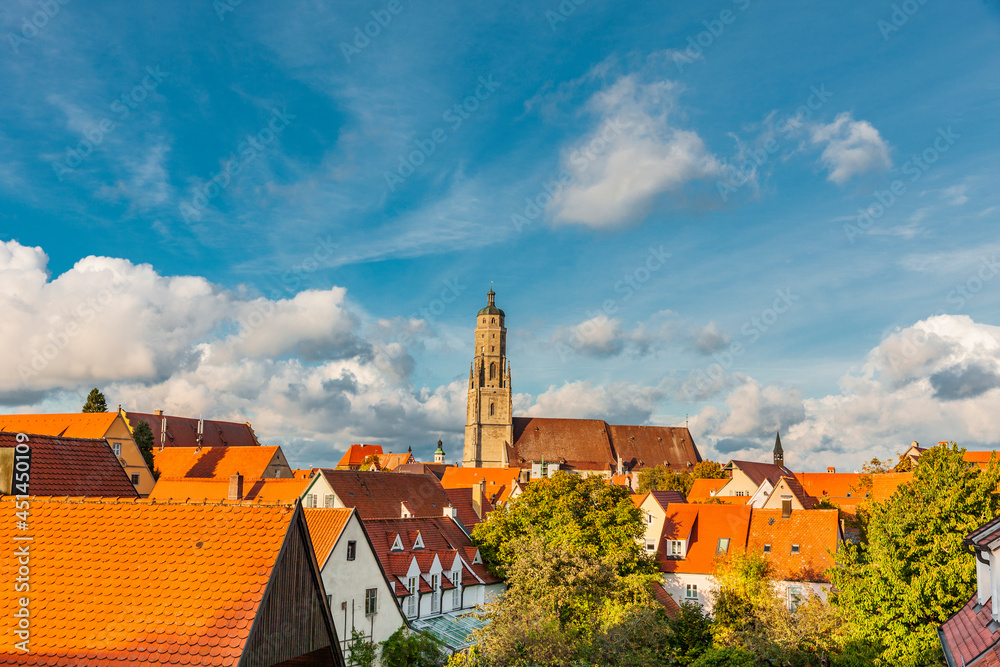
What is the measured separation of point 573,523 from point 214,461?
163ft

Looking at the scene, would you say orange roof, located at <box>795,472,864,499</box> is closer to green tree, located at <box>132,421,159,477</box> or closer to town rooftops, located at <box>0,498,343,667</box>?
green tree, located at <box>132,421,159,477</box>

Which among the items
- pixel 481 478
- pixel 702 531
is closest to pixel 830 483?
pixel 481 478

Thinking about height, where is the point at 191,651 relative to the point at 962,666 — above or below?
above

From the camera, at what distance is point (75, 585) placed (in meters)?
10.8

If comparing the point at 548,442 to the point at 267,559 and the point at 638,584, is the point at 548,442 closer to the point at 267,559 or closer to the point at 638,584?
the point at 638,584

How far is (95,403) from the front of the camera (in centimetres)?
8806

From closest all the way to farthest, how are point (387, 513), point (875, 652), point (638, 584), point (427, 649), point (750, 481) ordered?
point (427, 649) < point (875, 652) < point (638, 584) < point (387, 513) < point (750, 481)

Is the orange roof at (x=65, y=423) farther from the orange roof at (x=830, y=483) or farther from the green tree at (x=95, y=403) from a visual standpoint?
the orange roof at (x=830, y=483)

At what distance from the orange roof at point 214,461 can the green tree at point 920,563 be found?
6245cm


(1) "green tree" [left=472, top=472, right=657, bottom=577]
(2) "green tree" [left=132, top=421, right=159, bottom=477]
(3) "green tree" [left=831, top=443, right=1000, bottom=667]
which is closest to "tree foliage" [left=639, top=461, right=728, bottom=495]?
(1) "green tree" [left=472, top=472, right=657, bottom=577]

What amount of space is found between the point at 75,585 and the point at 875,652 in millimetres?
26136

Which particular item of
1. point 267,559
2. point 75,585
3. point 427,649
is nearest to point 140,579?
point 75,585

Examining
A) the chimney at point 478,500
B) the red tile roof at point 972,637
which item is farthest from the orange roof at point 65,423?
the red tile roof at point 972,637

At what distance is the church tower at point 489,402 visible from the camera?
158m
